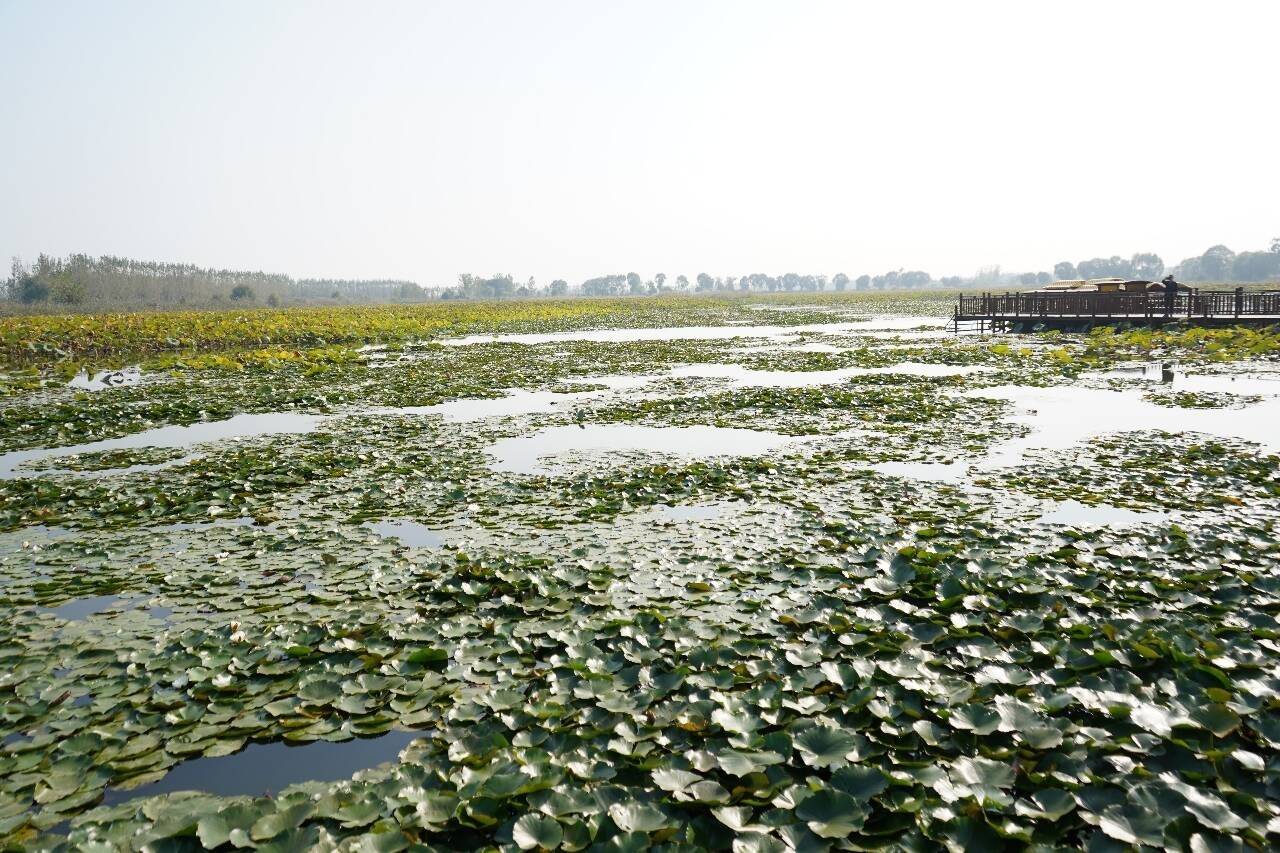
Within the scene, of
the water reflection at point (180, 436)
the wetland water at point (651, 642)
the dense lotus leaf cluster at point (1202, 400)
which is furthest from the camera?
the dense lotus leaf cluster at point (1202, 400)

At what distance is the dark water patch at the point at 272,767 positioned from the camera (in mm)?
2916

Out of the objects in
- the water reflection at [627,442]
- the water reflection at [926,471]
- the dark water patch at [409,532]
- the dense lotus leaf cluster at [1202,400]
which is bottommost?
the dark water patch at [409,532]

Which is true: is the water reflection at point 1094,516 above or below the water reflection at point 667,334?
below

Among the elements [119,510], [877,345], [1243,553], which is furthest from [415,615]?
[877,345]

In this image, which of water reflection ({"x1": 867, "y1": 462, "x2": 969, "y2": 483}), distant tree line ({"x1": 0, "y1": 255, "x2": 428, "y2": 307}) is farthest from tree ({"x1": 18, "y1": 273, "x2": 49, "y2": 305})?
water reflection ({"x1": 867, "y1": 462, "x2": 969, "y2": 483})

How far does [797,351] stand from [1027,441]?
40.8 ft

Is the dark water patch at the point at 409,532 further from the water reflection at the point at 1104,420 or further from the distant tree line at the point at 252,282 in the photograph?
the distant tree line at the point at 252,282

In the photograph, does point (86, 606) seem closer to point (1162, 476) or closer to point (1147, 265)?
point (1162, 476)

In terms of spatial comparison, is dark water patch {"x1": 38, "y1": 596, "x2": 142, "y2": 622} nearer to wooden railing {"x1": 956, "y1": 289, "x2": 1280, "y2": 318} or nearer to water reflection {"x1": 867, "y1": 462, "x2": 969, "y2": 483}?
water reflection {"x1": 867, "y1": 462, "x2": 969, "y2": 483}

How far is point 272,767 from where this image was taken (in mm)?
3059

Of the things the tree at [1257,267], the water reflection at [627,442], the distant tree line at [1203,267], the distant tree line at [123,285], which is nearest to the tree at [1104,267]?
the distant tree line at [1203,267]

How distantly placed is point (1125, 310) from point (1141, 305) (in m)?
0.51

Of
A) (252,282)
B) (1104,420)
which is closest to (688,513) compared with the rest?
(1104,420)

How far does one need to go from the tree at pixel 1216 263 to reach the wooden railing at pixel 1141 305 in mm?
135801
